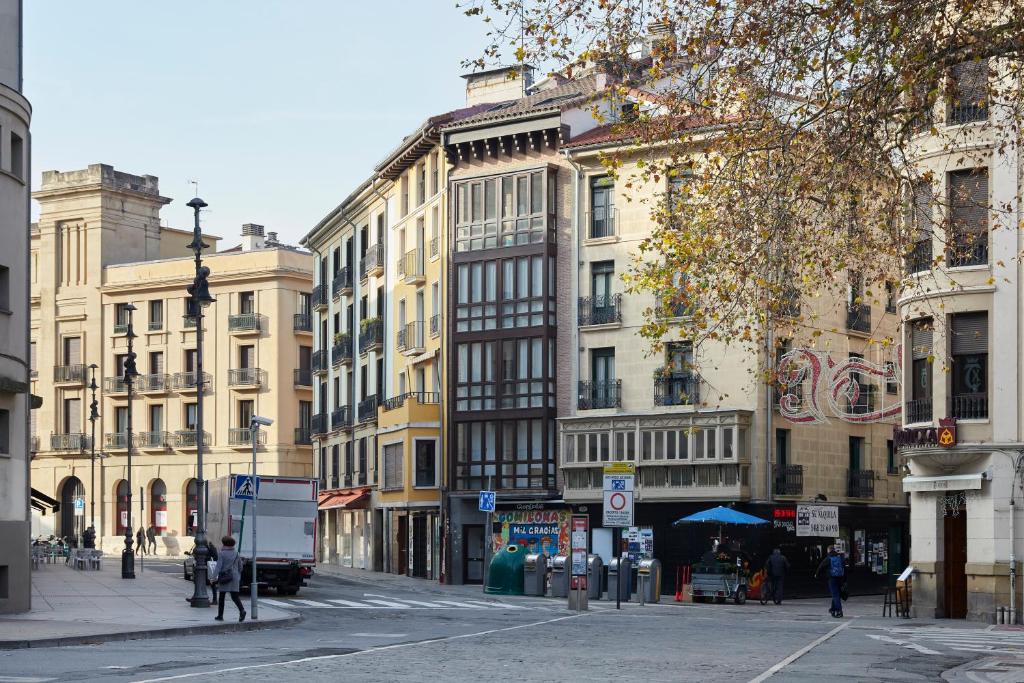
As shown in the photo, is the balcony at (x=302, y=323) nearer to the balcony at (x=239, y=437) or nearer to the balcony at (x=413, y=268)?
the balcony at (x=239, y=437)

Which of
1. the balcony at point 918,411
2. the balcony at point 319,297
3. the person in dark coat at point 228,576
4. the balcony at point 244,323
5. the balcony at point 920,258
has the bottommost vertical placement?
the person in dark coat at point 228,576

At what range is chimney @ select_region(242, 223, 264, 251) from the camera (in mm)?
89312

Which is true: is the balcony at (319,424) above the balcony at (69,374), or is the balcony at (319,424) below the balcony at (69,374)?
below

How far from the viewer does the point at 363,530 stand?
6688 centimetres

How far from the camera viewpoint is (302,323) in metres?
82.0

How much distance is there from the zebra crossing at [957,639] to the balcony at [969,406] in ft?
16.6

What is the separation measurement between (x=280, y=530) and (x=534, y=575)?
22.4 ft

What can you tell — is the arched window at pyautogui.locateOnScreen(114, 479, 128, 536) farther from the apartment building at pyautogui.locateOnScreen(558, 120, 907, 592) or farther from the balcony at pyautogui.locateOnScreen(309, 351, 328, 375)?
the apartment building at pyautogui.locateOnScreen(558, 120, 907, 592)

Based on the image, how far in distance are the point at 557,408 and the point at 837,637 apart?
27.3 meters

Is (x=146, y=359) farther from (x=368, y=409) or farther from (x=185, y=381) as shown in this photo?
(x=368, y=409)

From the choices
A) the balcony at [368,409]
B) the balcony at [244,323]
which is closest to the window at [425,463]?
the balcony at [368,409]

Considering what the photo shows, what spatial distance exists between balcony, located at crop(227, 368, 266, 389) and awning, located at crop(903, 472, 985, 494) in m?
50.3

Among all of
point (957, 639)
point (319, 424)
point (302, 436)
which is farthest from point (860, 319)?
point (302, 436)

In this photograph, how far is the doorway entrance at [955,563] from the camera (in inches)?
1350
